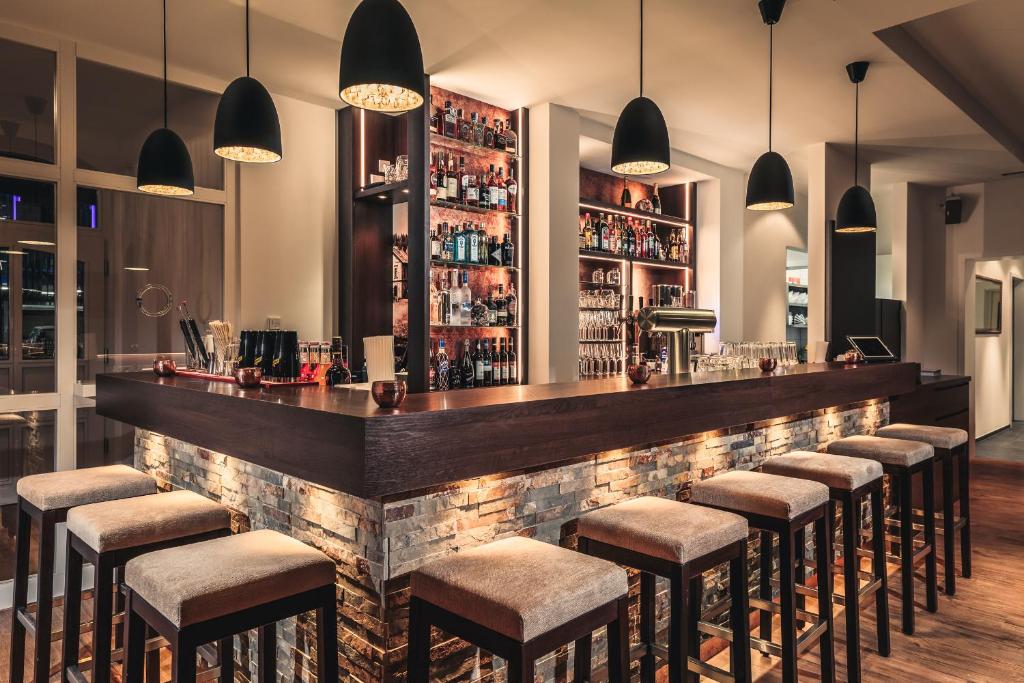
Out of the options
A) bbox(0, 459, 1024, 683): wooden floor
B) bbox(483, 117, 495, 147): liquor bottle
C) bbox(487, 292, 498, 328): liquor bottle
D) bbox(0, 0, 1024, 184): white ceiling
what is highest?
bbox(0, 0, 1024, 184): white ceiling

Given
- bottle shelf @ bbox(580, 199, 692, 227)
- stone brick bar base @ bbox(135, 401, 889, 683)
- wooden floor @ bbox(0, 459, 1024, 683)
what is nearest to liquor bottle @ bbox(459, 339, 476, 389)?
bottle shelf @ bbox(580, 199, 692, 227)

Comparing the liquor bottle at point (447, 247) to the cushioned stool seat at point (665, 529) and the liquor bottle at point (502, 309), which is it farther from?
the cushioned stool seat at point (665, 529)

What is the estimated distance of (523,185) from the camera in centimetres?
447

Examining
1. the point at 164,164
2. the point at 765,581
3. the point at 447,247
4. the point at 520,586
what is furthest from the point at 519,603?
the point at 447,247

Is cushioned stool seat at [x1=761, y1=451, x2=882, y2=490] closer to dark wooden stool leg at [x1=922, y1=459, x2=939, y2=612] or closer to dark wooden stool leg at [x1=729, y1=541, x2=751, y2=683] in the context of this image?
dark wooden stool leg at [x1=922, y1=459, x2=939, y2=612]

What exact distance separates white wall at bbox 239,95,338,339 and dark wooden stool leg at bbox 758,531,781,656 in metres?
3.03

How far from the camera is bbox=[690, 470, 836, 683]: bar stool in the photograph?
6.87ft

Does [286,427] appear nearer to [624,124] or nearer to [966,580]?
[624,124]

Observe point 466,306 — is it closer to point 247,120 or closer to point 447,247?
point 447,247

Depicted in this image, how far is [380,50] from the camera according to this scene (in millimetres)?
1994

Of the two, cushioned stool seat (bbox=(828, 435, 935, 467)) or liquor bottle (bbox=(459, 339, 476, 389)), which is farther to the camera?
liquor bottle (bbox=(459, 339, 476, 389))

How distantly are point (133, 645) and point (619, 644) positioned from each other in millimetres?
1103

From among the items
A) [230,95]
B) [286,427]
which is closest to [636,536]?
[286,427]

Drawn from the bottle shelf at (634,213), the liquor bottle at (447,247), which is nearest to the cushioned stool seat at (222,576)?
the liquor bottle at (447,247)
